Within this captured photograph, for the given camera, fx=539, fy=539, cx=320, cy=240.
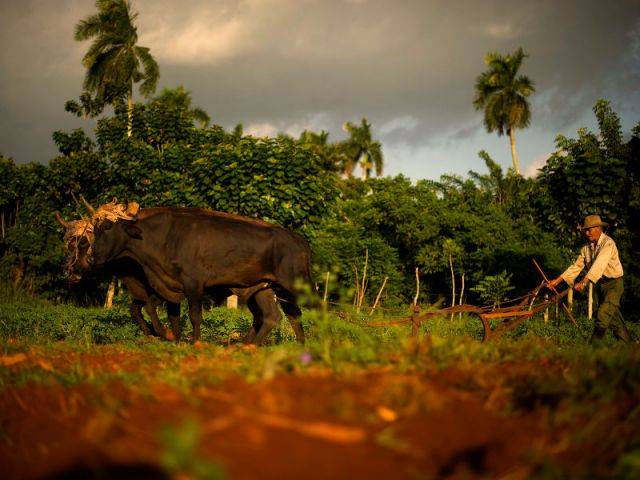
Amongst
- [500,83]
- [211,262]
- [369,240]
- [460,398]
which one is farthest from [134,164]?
[500,83]

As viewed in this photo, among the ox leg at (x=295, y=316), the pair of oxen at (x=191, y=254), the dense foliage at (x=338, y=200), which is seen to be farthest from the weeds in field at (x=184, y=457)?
the ox leg at (x=295, y=316)

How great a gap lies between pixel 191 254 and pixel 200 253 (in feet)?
0.44

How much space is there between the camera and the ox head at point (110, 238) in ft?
26.8

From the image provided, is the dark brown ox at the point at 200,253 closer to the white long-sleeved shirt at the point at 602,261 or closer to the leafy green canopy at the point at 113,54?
the white long-sleeved shirt at the point at 602,261

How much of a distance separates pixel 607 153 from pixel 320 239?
11.8 m

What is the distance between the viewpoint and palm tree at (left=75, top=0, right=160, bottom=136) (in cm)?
3047

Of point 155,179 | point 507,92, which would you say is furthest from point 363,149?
point 155,179

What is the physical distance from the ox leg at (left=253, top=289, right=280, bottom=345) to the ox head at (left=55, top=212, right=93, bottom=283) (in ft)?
8.88

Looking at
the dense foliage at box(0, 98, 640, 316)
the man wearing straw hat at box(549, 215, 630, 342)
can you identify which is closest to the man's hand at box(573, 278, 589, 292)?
the man wearing straw hat at box(549, 215, 630, 342)

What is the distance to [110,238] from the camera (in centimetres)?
820

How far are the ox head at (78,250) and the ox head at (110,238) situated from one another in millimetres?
217

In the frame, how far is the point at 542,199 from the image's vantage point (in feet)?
47.3

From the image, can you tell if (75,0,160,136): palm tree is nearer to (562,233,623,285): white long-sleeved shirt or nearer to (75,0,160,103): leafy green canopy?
(75,0,160,103): leafy green canopy

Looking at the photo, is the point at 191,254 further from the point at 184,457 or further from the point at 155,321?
the point at 184,457
